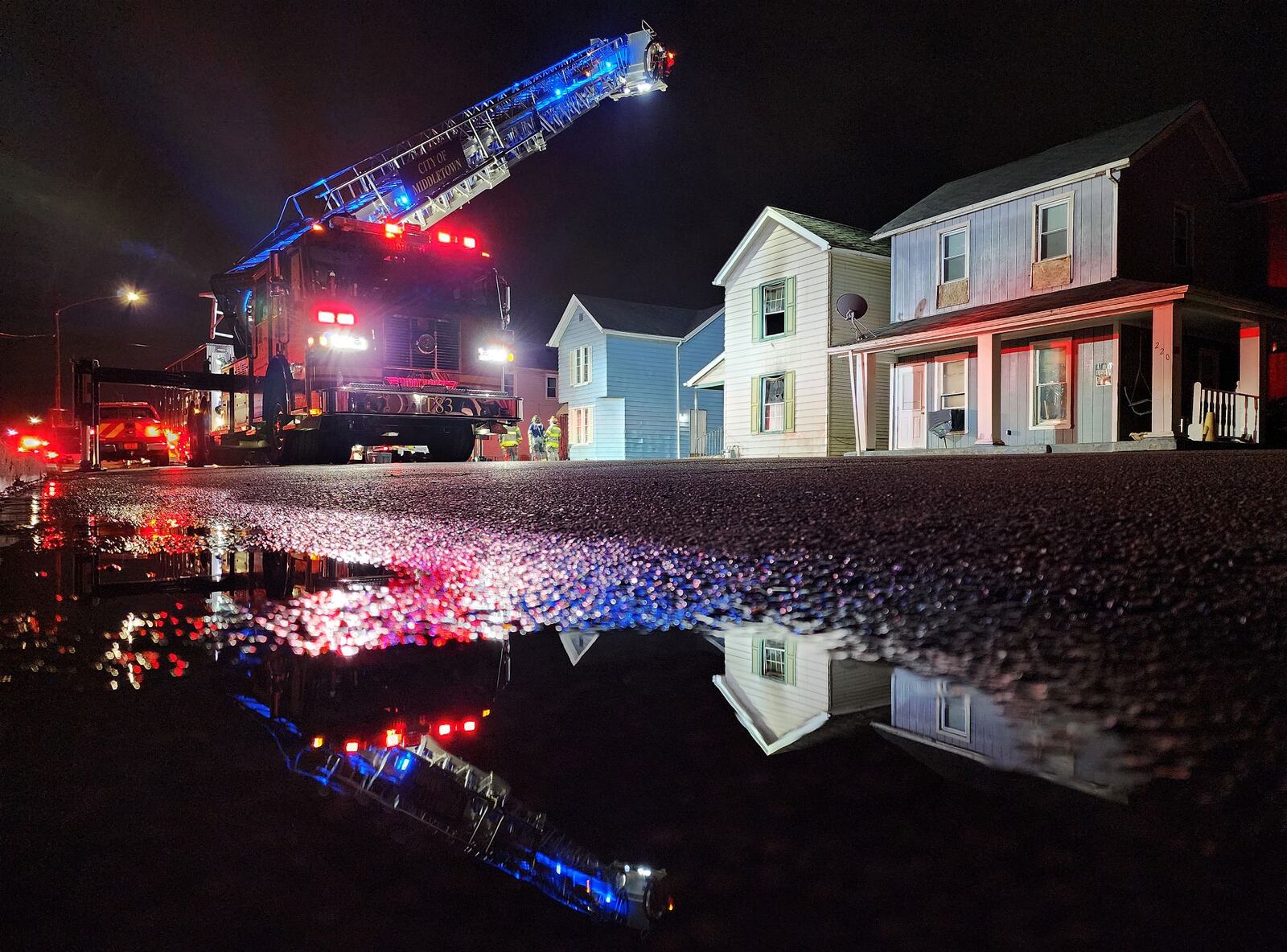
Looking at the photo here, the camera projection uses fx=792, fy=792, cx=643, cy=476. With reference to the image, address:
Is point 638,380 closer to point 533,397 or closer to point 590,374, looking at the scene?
point 590,374

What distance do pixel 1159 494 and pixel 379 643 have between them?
3.38m

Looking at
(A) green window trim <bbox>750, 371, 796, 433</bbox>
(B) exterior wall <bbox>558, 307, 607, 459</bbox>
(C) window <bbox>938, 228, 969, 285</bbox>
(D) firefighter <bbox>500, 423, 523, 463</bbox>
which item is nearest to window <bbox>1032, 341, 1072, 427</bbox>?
(C) window <bbox>938, 228, 969, 285</bbox>

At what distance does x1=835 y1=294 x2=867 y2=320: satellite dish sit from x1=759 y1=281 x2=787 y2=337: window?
223 centimetres

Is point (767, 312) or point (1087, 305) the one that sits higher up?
point (767, 312)

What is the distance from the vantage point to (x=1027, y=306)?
645 inches

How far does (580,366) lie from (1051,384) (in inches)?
831

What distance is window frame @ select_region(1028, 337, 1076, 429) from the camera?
16.9 meters

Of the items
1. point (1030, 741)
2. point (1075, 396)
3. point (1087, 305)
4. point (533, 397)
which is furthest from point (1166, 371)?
point (533, 397)

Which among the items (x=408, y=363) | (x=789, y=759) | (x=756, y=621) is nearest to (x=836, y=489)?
(x=756, y=621)

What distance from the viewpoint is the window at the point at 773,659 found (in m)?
1.43

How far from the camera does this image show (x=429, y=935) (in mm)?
625

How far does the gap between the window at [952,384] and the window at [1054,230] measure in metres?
Answer: 2.91

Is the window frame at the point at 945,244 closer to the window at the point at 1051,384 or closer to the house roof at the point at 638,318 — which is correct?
the window at the point at 1051,384

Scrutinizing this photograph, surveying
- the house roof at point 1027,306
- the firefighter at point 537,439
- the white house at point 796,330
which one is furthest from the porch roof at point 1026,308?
the firefighter at point 537,439
